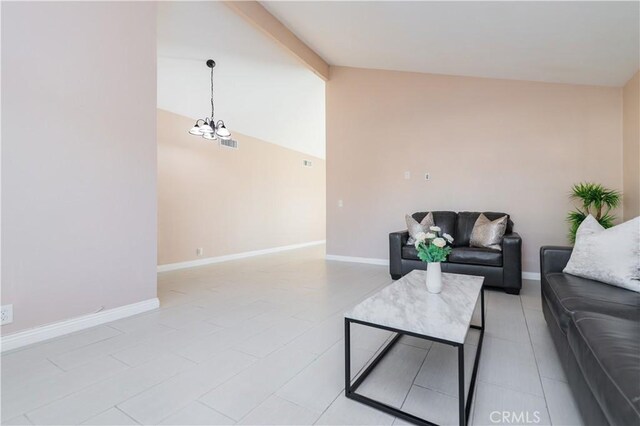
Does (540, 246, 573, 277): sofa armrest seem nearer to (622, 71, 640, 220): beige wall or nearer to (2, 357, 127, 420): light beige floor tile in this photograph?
(622, 71, 640, 220): beige wall

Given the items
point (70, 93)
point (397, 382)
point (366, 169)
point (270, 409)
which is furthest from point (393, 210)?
point (70, 93)

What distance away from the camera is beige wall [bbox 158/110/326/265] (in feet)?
15.1

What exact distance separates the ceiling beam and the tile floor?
3168 millimetres

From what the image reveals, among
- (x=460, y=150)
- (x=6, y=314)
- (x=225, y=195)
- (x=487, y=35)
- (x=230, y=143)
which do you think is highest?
(x=487, y=35)

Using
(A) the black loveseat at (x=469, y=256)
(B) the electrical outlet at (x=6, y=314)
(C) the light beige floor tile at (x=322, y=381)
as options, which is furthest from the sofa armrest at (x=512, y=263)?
(B) the electrical outlet at (x=6, y=314)

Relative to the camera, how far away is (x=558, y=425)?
1.29 meters

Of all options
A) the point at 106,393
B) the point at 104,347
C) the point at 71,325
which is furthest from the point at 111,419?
the point at 71,325

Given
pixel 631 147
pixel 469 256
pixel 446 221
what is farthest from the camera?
pixel 446 221

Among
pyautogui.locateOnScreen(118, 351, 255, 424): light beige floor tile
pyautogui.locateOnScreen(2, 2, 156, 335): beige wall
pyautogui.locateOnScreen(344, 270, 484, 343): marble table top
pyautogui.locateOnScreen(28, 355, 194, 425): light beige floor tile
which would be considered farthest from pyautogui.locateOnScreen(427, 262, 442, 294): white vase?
pyautogui.locateOnScreen(2, 2, 156, 335): beige wall

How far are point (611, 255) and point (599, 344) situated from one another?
3.49ft

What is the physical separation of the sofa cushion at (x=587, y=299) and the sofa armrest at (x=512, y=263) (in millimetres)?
1226

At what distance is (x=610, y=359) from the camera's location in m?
1.02

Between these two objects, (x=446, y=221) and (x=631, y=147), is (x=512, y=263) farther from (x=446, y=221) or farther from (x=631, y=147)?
(x=631, y=147)

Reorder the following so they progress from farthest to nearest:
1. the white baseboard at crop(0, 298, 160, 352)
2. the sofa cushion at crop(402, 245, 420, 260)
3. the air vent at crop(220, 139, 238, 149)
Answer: the air vent at crop(220, 139, 238, 149)
the sofa cushion at crop(402, 245, 420, 260)
the white baseboard at crop(0, 298, 160, 352)
